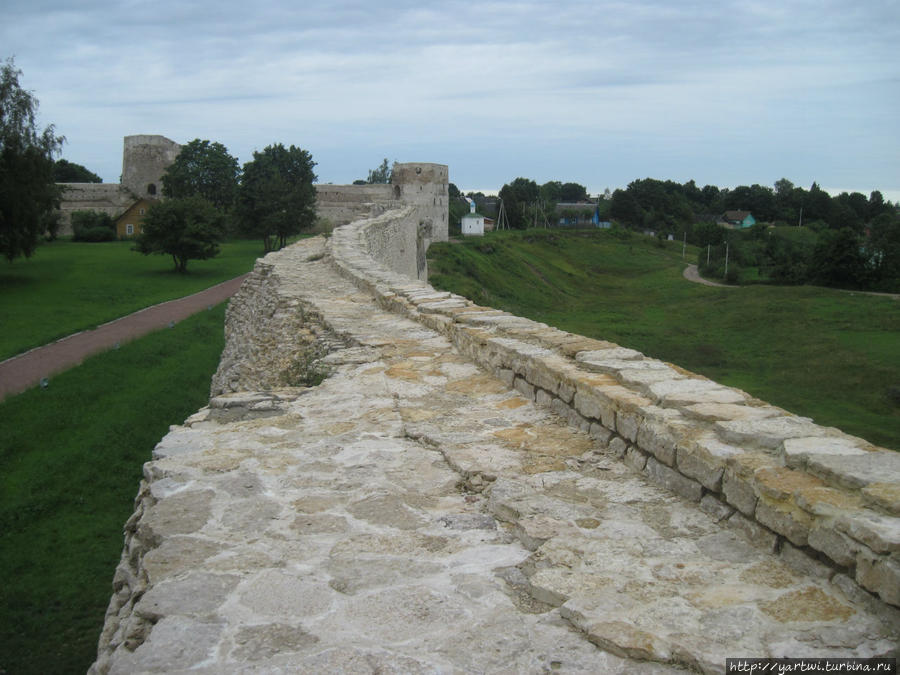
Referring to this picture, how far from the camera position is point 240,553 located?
255cm

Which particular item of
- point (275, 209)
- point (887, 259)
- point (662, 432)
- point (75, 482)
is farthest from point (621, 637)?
point (887, 259)

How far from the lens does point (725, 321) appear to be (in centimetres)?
3114

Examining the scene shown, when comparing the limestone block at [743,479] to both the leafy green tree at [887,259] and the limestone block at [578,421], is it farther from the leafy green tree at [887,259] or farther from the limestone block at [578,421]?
the leafy green tree at [887,259]

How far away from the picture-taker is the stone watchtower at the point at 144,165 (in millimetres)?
46781

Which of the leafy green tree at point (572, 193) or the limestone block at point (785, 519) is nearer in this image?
the limestone block at point (785, 519)

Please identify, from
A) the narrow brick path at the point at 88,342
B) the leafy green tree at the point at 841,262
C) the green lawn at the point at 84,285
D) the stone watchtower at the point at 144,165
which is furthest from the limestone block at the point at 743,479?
the stone watchtower at the point at 144,165

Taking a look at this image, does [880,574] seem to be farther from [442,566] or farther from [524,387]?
[524,387]

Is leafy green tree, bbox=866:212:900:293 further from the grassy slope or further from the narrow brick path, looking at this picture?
the grassy slope

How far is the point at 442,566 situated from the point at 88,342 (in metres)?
17.2

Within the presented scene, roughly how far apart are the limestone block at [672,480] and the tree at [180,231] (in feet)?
89.1

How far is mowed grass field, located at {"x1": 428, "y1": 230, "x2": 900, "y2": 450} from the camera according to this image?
20.0 m

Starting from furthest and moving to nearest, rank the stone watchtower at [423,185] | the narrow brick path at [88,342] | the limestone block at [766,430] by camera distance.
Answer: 1. the stone watchtower at [423,185]
2. the narrow brick path at [88,342]
3. the limestone block at [766,430]

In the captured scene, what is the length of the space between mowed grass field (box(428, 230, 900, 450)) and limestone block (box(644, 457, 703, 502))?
47.3ft

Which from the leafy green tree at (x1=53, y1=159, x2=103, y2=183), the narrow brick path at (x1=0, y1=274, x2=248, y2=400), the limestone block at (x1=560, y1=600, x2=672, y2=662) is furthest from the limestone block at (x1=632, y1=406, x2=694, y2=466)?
the leafy green tree at (x1=53, y1=159, x2=103, y2=183)
